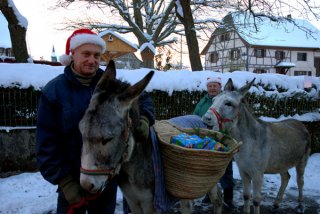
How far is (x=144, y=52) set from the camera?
35.4 ft

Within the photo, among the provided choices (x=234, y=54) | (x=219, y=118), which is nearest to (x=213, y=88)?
(x=219, y=118)

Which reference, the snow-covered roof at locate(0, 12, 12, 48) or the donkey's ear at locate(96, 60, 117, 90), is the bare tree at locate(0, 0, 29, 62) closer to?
the donkey's ear at locate(96, 60, 117, 90)

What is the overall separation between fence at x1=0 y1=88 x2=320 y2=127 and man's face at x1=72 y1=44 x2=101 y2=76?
4.12m

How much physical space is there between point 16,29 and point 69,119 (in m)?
7.26

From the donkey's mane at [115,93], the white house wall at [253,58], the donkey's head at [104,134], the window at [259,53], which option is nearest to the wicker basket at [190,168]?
the donkey's mane at [115,93]

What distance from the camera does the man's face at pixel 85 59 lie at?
2.41 meters

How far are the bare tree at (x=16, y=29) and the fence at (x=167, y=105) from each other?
2.79 m

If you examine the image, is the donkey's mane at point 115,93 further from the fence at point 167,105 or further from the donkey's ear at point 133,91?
the fence at point 167,105

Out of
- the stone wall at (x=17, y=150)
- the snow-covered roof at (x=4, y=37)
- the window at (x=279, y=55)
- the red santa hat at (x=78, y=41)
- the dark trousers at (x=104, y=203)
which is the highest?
the snow-covered roof at (x=4, y=37)

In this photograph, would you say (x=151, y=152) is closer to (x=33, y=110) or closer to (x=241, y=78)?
(x=33, y=110)

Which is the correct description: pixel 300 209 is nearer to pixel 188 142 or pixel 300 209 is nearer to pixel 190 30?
pixel 188 142

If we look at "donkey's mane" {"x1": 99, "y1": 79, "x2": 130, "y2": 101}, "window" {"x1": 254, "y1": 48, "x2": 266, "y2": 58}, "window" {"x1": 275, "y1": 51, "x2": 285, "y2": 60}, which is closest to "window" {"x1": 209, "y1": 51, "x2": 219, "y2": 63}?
"window" {"x1": 254, "y1": 48, "x2": 266, "y2": 58}

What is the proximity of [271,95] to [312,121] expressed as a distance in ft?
5.48

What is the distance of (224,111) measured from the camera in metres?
4.12
